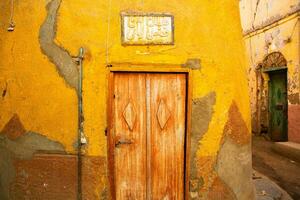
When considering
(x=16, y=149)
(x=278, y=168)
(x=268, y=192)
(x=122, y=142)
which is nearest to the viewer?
(x=122, y=142)

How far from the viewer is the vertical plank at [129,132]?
4.68 metres

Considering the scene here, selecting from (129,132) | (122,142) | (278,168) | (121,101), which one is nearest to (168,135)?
(129,132)

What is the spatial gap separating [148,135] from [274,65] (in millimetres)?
8706

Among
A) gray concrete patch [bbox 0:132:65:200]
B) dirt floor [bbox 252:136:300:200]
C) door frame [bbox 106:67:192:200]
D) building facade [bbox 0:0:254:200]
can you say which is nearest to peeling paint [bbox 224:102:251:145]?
building facade [bbox 0:0:254:200]

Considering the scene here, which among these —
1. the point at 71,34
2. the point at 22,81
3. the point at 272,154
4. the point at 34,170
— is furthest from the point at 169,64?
the point at 272,154

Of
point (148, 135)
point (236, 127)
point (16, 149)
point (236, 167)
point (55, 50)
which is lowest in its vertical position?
point (236, 167)

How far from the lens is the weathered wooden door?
4688 mm

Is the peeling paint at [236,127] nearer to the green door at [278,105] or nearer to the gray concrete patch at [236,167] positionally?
the gray concrete patch at [236,167]

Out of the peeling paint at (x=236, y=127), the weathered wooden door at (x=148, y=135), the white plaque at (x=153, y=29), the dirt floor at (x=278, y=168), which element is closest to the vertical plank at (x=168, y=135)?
the weathered wooden door at (x=148, y=135)

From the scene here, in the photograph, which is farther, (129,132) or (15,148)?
(15,148)

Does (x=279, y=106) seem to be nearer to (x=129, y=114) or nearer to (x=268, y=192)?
(x=268, y=192)

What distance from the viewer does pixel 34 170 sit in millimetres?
4699

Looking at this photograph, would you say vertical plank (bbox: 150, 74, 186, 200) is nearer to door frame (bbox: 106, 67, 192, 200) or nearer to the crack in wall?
door frame (bbox: 106, 67, 192, 200)

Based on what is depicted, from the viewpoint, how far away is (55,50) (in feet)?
15.2
